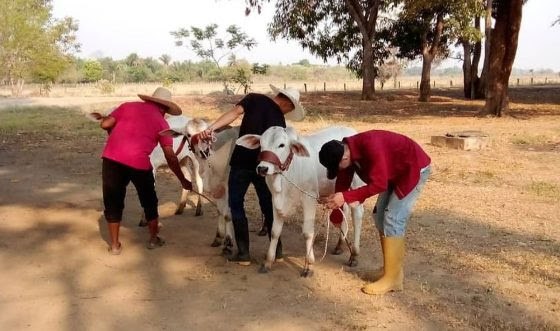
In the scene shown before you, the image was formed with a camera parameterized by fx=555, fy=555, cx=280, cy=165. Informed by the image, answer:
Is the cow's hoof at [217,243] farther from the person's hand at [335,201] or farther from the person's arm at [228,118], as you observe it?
the person's hand at [335,201]

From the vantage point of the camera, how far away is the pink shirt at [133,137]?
18.3 ft

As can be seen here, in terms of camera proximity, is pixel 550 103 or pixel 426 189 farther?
pixel 550 103

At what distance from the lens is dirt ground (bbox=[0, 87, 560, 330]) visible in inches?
172

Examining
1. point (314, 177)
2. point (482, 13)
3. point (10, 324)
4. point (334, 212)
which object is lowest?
point (10, 324)

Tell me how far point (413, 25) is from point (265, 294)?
28.2 meters

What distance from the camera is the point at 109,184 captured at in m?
5.72

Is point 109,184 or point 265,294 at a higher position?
point 109,184

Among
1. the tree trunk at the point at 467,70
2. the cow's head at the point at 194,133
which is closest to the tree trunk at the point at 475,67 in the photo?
the tree trunk at the point at 467,70

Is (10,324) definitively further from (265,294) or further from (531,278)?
(531,278)

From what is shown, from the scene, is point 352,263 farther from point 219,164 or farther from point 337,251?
point 219,164

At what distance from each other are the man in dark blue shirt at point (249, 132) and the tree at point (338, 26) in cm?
2286

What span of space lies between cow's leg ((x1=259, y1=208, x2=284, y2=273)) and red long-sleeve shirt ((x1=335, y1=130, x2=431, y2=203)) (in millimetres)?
994

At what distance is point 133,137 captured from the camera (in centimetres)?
562

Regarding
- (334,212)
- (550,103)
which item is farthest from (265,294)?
(550,103)
